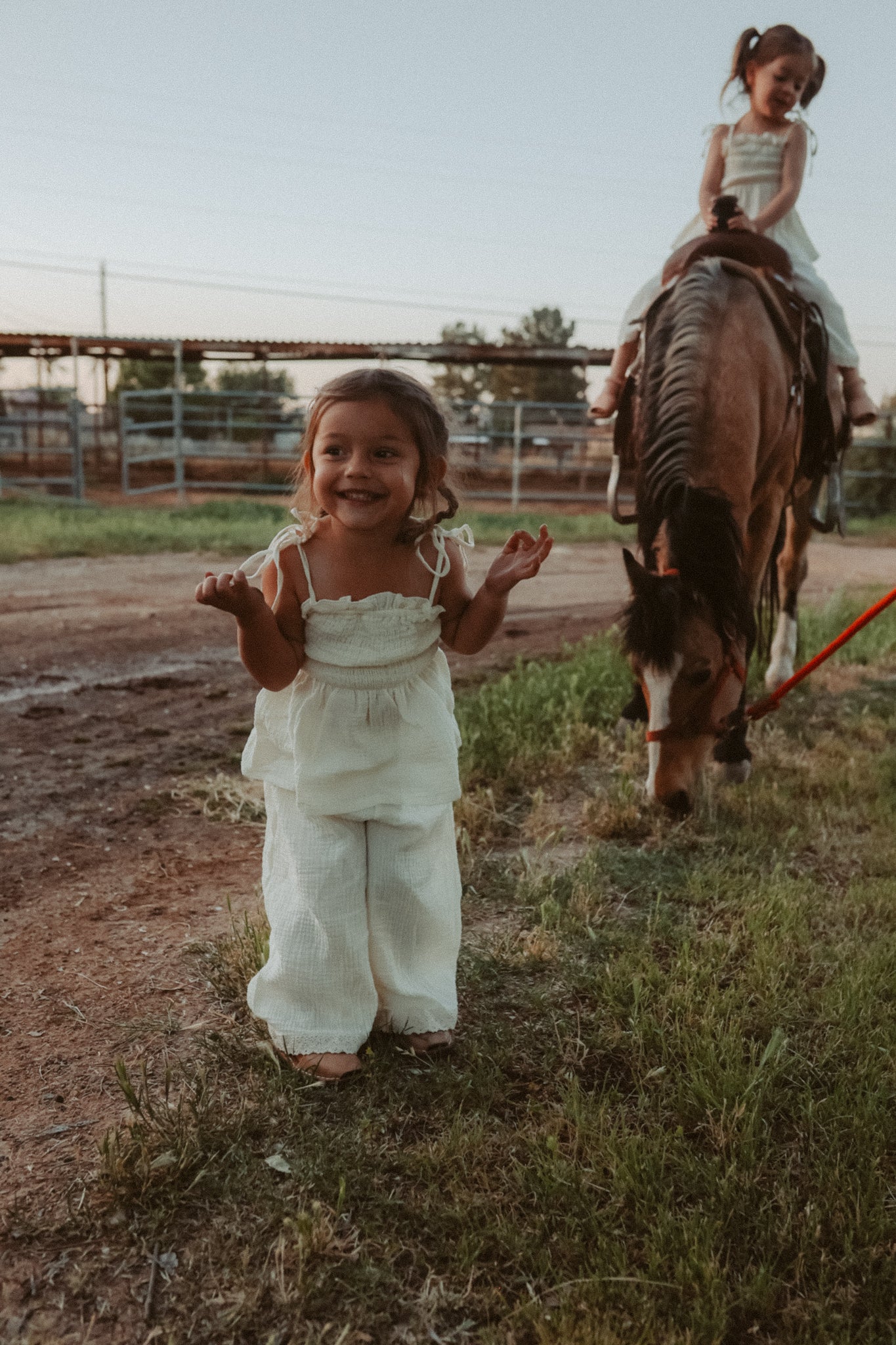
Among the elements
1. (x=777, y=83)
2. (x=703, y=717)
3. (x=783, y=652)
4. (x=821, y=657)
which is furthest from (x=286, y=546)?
(x=783, y=652)

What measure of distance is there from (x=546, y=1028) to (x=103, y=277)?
49.3 meters

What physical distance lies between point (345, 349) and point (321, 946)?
51.9ft

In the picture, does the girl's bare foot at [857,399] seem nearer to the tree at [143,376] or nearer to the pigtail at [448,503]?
the pigtail at [448,503]

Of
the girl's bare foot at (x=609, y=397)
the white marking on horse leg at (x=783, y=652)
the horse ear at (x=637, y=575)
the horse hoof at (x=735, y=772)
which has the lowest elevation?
the horse hoof at (x=735, y=772)

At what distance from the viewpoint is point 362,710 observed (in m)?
2.02

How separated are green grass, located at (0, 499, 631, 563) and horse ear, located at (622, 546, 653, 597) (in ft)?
22.2

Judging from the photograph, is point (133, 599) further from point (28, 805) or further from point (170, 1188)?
point (170, 1188)

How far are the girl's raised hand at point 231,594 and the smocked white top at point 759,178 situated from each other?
3.47m

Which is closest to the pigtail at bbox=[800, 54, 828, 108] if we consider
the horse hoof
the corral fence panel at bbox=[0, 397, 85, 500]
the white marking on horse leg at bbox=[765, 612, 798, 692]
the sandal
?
the white marking on horse leg at bbox=[765, 612, 798, 692]

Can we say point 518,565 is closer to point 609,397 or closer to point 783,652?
point 609,397

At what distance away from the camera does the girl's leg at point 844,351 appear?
4.60m

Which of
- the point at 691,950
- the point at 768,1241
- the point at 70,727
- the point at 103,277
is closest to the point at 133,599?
the point at 70,727

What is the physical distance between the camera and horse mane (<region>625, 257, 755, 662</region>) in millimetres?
2984

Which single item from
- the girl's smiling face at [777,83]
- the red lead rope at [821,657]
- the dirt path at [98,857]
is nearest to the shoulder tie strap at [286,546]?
the dirt path at [98,857]
